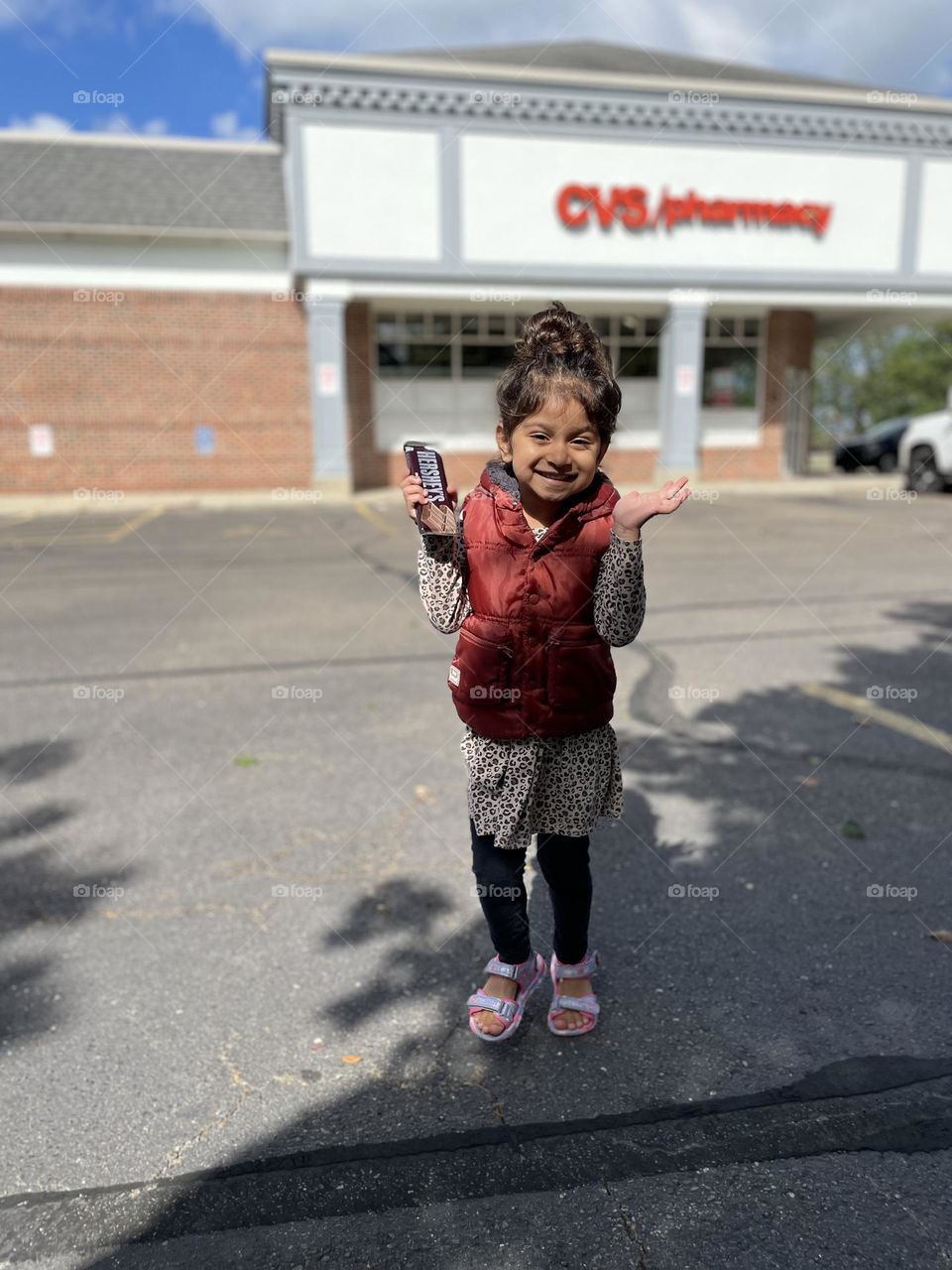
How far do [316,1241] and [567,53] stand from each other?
81.3ft

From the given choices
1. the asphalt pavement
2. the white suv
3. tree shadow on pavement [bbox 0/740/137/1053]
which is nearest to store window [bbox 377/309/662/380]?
the white suv

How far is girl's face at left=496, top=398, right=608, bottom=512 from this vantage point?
2.11 metres

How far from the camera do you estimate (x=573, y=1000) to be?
2590 mm

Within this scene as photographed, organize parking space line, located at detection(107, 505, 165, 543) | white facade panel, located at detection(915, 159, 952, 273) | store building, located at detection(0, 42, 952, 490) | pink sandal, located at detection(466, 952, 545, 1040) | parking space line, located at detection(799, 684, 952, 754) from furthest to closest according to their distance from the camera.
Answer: white facade panel, located at detection(915, 159, 952, 273)
store building, located at detection(0, 42, 952, 490)
parking space line, located at detection(107, 505, 165, 543)
parking space line, located at detection(799, 684, 952, 754)
pink sandal, located at detection(466, 952, 545, 1040)

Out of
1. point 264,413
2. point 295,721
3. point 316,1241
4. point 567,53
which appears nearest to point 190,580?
point 295,721

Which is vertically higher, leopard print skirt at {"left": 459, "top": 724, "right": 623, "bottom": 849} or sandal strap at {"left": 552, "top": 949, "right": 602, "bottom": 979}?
leopard print skirt at {"left": 459, "top": 724, "right": 623, "bottom": 849}

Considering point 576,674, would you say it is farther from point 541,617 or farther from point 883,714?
point 883,714

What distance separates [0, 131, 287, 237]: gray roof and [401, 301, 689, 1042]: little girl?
704 inches

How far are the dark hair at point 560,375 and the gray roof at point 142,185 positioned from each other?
1784 cm

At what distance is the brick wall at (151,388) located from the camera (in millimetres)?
18188

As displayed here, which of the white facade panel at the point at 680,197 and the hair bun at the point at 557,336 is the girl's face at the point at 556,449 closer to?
the hair bun at the point at 557,336

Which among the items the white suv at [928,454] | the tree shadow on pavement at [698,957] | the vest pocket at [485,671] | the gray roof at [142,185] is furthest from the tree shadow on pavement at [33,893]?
the white suv at [928,454]

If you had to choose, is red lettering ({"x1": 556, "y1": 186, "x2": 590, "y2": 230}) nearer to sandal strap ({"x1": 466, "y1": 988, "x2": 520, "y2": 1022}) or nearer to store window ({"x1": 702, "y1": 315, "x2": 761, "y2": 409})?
store window ({"x1": 702, "y1": 315, "x2": 761, "y2": 409})

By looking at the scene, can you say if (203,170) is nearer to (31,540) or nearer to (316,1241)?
(31,540)
